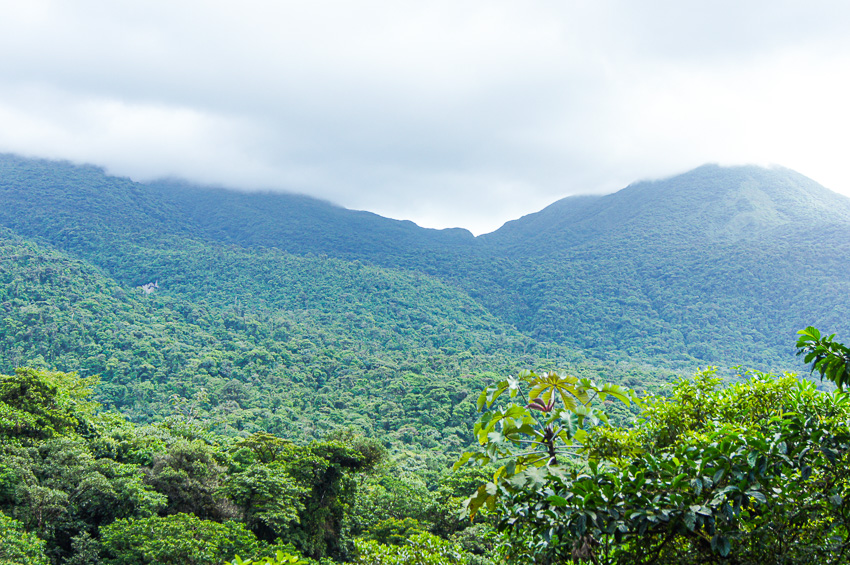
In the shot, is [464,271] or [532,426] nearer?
[532,426]

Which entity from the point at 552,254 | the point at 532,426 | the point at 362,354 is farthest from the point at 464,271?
the point at 532,426

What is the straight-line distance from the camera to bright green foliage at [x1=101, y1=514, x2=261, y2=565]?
11.6 meters

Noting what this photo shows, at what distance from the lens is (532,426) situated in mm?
2551

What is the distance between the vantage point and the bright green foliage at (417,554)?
950 cm

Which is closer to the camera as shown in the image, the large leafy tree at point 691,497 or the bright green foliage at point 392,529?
the large leafy tree at point 691,497

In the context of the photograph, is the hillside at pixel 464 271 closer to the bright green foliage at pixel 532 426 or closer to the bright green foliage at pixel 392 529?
the bright green foliage at pixel 392 529

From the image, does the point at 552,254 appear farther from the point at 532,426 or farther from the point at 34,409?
the point at 532,426

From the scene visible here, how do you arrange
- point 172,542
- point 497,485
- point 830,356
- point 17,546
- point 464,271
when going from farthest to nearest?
1. point 464,271
2. point 172,542
3. point 17,546
4. point 830,356
5. point 497,485

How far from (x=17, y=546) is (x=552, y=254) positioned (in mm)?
101855

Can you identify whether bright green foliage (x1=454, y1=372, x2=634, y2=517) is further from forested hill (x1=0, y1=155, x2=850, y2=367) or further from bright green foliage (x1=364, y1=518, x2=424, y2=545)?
forested hill (x1=0, y1=155, x2=850, y2=367)

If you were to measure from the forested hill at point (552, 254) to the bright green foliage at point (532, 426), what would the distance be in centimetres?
6757

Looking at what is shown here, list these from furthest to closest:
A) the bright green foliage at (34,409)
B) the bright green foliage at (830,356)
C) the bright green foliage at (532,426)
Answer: the bright green foliage at (34,409) → the bright green foliage at (830,356) → the bright green foliage at (532,426)

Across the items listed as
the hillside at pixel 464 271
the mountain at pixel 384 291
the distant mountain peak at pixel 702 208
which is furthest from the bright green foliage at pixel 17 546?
the distant mountain peak at pixel 702 208

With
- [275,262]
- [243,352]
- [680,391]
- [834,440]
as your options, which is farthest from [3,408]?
[275,262]
